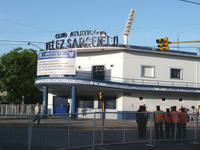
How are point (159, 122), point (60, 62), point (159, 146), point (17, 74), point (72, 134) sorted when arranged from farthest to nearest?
point (17, 74), point (60, 62), point (159, 122), point (159, 146), point (72, 134)

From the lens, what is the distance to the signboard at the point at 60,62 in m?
37.9

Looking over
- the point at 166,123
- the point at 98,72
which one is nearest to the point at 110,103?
the point at 98,72

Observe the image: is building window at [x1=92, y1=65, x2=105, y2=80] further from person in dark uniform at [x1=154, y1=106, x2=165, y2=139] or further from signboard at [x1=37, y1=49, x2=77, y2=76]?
person in dark uniform at [x1=154, y1=106, x2=165, y2=139]

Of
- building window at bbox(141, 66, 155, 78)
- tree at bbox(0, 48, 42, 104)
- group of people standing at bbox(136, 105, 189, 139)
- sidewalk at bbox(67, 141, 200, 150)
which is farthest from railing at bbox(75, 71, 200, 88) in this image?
sidewalk at bbox(67, 141, 200, 150)

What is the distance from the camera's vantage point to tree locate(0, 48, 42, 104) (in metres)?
56.9

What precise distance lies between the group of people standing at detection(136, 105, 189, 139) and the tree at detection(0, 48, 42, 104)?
42.8 meters

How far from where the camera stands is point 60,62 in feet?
125

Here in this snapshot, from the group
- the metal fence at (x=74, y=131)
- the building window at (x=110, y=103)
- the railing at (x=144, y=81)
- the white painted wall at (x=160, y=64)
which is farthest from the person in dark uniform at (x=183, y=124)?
the building window at (x=110, y=103)

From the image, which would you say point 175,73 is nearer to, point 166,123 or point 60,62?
point 60,62

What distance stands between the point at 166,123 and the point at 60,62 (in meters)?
23.2

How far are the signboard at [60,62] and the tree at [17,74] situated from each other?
1901cm

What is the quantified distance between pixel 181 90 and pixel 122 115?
2871cm

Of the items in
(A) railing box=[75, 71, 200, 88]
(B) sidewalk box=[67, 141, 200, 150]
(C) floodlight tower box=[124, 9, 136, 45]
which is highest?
(C) floodlight tower box=[124, 9, 136, 45]

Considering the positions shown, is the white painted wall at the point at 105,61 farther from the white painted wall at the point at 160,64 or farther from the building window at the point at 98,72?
the white painted wall at the point at 160,64
